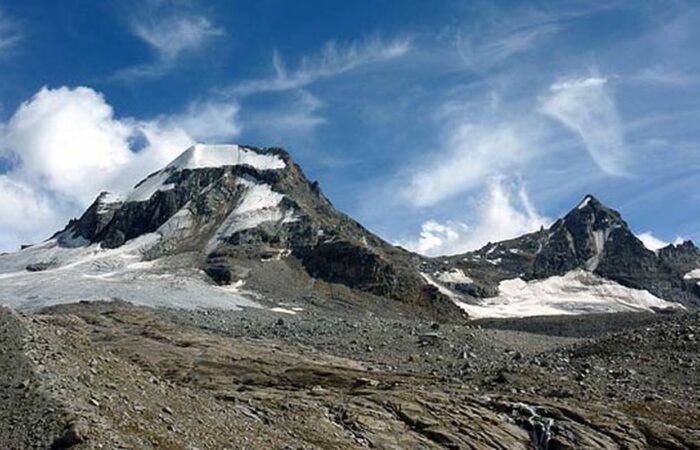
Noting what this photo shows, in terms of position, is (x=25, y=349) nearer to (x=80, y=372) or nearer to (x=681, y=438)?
(x=80, y=372)

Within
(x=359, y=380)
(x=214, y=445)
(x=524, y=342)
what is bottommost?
(x=214, y=445)

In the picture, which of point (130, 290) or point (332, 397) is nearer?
point (332, 397)

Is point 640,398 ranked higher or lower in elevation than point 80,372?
higher

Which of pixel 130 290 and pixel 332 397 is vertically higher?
pixel 130 290

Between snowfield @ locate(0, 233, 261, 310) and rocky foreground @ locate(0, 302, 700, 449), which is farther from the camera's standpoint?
snowfield @ locate(0, 233, 261, 310)

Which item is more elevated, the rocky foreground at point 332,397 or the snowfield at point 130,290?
the snowfield at point 130,290

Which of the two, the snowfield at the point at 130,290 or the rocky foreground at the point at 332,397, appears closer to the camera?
the rocky foreground at the point at 332,397

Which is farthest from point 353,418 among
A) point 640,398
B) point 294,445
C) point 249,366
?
point 249,366

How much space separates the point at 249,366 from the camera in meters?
60.4

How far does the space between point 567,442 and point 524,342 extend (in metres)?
63.8

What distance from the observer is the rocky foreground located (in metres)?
26.3

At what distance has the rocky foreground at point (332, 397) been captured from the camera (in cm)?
2633

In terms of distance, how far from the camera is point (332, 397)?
4009 centimetres

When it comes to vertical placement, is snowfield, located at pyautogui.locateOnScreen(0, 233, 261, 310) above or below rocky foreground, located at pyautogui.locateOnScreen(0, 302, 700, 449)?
above
